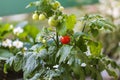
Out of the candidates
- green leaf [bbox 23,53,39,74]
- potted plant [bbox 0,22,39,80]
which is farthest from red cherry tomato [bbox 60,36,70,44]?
potted plant [bbox 0,22,39,80]

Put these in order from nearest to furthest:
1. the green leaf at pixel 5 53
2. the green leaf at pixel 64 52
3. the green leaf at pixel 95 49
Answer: the green leaf at pixel 64 52
the green leaf at pixel 95 49
the green leaf at pixel 5 53

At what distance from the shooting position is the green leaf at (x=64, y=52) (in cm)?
138

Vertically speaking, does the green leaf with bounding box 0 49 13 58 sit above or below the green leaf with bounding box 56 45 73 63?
below

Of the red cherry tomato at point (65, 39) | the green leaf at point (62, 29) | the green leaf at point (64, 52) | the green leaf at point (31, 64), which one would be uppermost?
the green leaf at point (62, 29)

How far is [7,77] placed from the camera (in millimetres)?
2268

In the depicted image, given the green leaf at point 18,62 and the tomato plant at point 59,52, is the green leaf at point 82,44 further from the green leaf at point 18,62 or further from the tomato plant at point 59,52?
the green leaf at point 18,62

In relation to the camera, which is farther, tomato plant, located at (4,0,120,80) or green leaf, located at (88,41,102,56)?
green leaf, located at (88,41,102,56)

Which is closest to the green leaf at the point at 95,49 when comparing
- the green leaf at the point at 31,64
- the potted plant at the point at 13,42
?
the green leaf at the point at 31,64

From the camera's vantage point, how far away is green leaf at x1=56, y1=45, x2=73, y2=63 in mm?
1382

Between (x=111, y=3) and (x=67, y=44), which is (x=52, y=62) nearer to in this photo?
(x=67, y=44)

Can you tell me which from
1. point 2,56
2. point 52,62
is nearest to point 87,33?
point 52,62

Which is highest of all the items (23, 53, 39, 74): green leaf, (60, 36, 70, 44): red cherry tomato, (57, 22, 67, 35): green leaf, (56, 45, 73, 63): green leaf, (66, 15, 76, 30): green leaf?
(66, 15, 76, 30): green leaf

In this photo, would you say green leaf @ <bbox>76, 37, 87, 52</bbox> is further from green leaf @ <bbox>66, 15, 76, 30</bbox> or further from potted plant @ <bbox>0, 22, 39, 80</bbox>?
potted plant @ <bbox>0, 22, 39, 80</bbox>

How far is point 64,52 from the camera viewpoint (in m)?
1.39
